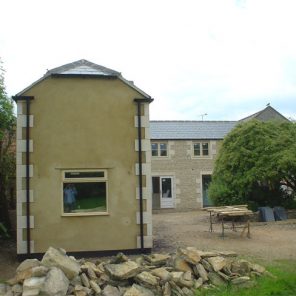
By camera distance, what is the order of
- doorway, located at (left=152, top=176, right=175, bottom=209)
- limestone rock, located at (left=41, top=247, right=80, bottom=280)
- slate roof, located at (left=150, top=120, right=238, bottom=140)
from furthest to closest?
slate roof, located at (left=150, top=120, right=238, bottom=140) < doorway, located at (left=152, top=176, right=175, bottom=209) < limestone rock, located at (left=41, top=247, right=80, bottom=280)

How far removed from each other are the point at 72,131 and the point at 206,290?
603 cm

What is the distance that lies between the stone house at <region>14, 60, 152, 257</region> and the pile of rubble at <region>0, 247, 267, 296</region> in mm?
2750

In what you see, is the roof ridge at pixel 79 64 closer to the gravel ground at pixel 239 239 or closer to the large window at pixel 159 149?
the gravel ground at pixel 239 239

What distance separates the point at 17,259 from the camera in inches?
446

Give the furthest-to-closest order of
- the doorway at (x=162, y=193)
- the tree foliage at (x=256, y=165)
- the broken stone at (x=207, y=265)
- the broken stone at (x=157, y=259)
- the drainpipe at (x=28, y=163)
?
the doorway at (x=162, y=193) → the tree foliage at (x=256, y=165) → the drainpipe at (x=28, y=163) → the broken stone at (x=157, y=259) → the broken stone at (x=207, y=265)

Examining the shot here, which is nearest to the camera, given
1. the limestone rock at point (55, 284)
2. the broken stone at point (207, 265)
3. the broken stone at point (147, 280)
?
the limestone rock at point (55, 284)

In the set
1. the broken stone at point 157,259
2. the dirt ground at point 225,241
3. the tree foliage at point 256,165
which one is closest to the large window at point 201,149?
the tree foliage at point 256,165

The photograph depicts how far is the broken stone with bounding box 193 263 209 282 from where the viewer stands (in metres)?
8.53

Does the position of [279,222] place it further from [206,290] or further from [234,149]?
[206,290]

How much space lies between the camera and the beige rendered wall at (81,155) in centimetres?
1149

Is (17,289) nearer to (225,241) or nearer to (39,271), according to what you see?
(39,271)

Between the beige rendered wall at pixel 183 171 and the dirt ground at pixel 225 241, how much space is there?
431 inches

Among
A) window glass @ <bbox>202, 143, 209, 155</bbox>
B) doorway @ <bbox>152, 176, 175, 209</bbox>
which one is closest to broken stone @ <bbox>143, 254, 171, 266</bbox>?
doorway @ <bbox>152, 176, 175, 209</bbox>

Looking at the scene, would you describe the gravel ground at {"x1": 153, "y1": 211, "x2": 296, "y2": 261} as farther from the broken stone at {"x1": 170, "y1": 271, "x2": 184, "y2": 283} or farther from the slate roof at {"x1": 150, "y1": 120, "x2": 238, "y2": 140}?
the slate roof at {"x1": 150, "y1": 120, "x2": 238, "y2": 140}
